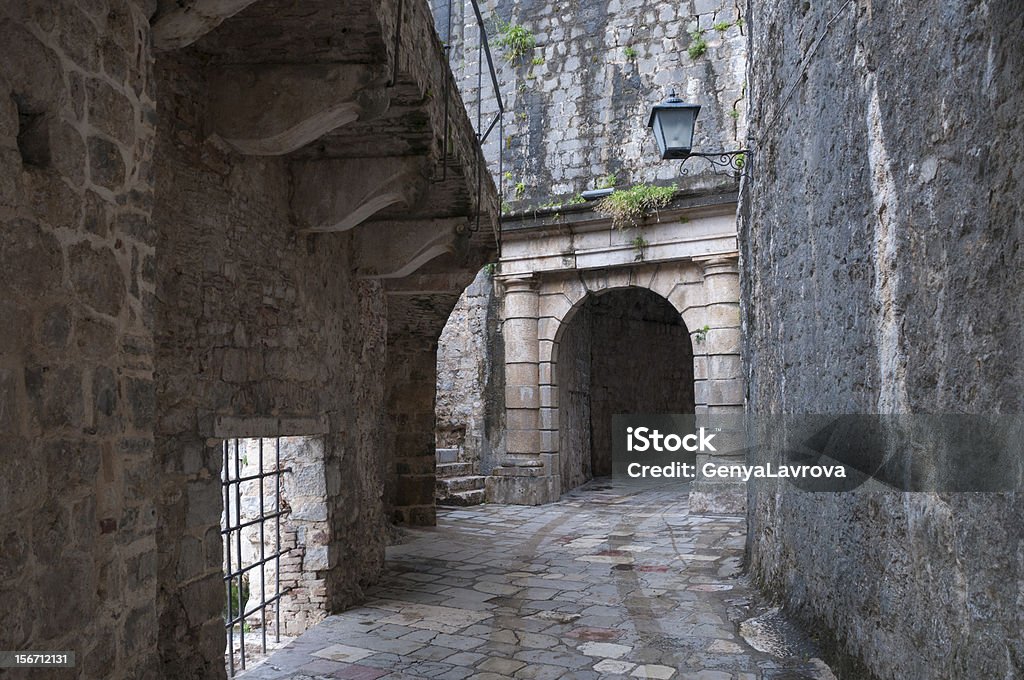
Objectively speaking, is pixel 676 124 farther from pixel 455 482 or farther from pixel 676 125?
pixel 455 482

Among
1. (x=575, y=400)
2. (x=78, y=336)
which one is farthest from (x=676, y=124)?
(x=575, y=400)

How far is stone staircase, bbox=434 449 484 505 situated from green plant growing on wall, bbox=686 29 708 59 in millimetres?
6412

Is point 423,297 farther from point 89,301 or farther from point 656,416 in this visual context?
point 656,416

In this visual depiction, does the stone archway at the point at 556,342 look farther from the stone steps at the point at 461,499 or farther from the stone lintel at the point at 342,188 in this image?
the stone lintel at the point at 342,188

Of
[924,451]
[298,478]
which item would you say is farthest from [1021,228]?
[298,478]

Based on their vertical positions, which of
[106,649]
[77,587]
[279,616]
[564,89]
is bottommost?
[279,616]

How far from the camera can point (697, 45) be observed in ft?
36.2

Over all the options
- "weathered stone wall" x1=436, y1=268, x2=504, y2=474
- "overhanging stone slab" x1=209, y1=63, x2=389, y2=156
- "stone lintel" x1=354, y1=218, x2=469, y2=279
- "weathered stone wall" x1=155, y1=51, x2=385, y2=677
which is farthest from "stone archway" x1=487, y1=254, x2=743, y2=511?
"overhanging stone slab" x1=209, y1=63, x2=389, y2=156

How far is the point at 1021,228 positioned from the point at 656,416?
1509 centimetres

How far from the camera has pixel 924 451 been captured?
277cm

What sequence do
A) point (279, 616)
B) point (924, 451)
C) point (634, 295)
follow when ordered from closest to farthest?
point (924, 451), point (279, 616), point (634, 295)

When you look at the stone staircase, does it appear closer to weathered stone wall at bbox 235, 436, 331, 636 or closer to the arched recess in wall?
the arched recess in wall

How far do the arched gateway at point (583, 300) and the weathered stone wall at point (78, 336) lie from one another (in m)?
8.54

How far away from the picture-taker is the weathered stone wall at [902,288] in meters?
2.19
